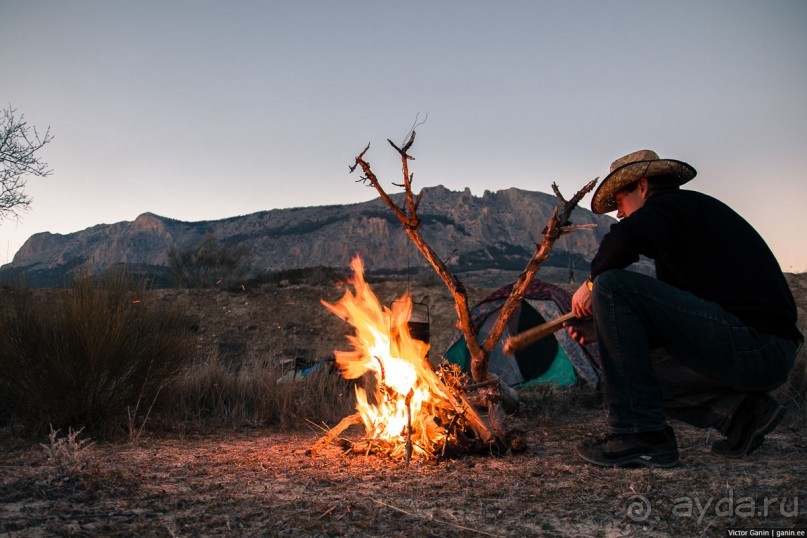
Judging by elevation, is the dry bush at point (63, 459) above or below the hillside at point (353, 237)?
below

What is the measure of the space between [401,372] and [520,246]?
58901 millimetres

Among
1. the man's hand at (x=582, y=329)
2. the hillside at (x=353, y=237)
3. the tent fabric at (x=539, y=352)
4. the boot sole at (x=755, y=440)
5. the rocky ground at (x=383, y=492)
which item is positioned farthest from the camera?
the hillside at (x=353, y=237)

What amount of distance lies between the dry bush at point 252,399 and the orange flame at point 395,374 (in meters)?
1.36

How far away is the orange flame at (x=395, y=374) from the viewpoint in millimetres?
3545

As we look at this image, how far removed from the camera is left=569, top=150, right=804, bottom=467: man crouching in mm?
2764

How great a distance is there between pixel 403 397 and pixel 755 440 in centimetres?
199

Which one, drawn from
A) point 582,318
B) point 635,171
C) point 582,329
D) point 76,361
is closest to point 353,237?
point 76,361

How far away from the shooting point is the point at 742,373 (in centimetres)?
280

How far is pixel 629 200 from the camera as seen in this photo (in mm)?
3236

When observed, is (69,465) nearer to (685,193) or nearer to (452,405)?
(452,405)

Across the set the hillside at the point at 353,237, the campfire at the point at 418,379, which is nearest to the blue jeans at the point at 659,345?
the campfire at the point at 418,379

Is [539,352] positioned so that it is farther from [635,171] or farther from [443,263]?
[635,171]

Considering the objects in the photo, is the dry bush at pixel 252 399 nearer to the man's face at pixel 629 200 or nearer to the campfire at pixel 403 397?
the campfire at pixel 403 397

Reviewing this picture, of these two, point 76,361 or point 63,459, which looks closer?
point 63,459
